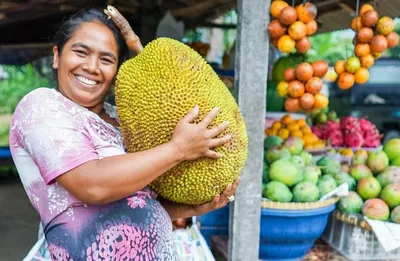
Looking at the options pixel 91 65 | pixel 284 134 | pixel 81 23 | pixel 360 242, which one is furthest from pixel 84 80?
pixel 284 134

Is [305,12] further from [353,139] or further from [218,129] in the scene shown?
[353,139]

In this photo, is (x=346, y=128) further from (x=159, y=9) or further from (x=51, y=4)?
(x=51, y=4)

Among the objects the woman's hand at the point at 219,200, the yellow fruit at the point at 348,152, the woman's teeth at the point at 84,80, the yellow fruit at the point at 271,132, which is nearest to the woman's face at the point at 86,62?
the woman's teeth at the point at 84,80

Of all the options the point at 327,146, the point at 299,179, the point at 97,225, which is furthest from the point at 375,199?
the point at 97,225

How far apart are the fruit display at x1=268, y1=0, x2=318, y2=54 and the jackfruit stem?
103 centimetres

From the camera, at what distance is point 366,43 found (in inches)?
94.2

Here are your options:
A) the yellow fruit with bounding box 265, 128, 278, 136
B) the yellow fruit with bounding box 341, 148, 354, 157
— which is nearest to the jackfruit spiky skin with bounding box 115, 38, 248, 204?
the yellow fruit with bounding box 265, 128, 278, 136

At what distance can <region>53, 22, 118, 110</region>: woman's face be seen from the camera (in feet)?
3.73

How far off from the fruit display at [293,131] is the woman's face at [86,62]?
2165 mm

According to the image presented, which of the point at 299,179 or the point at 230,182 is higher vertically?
the point at 230,182

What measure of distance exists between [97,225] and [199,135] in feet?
1.13

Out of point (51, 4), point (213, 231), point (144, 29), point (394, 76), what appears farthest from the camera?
point (394, 76)

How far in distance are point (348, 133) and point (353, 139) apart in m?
0.09

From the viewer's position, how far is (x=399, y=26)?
591 inches
